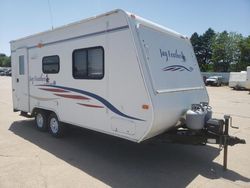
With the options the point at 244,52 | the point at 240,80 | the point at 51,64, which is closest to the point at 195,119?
the point at 51,64

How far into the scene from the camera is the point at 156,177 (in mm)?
4785

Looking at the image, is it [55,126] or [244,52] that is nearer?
[55,126]

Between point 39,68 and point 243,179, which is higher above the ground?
point 39,68

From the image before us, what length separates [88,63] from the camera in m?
5.85

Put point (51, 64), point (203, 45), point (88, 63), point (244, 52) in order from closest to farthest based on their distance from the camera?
point (88, 63) → point (51, 64) → point (244, 52) → point (203, 45)

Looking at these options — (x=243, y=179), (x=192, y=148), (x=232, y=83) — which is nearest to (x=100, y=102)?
(x=192, y=148)

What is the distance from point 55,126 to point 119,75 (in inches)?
125

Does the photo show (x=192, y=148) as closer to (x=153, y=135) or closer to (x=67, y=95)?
(x=153, y=135)

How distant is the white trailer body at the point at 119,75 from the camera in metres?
4.77

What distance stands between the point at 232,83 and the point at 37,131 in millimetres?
27231

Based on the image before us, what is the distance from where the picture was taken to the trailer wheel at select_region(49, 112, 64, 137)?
278 inches

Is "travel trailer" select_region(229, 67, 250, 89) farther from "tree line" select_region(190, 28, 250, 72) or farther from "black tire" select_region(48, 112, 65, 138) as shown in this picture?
"black tire" select_region(48, 112, 65, 138)

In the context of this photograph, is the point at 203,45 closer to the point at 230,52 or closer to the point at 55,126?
the point at 230,52

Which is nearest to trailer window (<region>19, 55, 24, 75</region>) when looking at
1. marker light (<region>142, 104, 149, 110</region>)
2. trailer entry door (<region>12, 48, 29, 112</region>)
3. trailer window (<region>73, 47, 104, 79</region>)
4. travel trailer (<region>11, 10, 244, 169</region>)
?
trailer entry door (<region>12, 48, 29, 112</region>)
